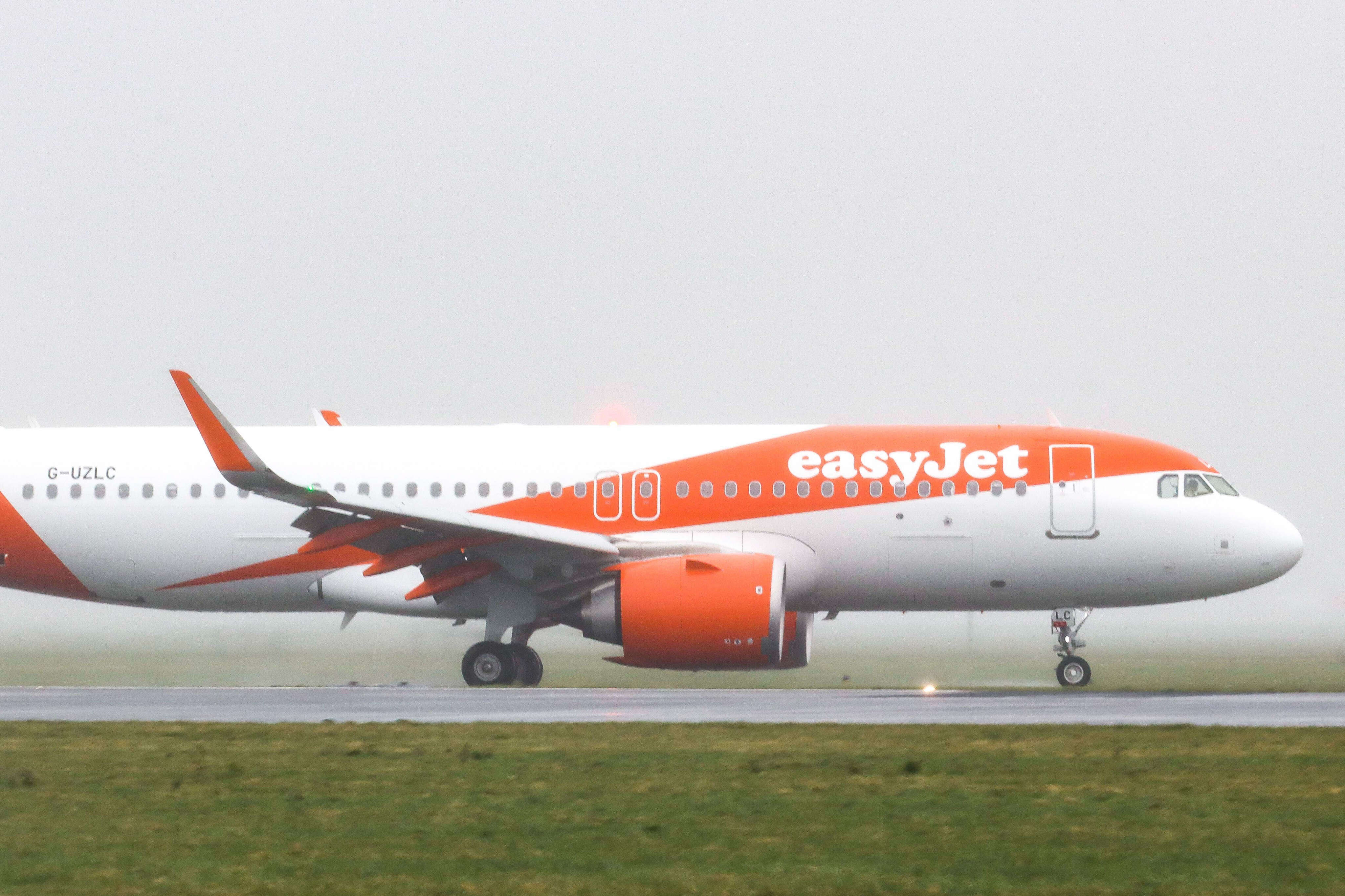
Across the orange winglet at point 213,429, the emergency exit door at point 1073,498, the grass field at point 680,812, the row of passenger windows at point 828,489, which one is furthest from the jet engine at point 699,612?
the grass field at point 680,812

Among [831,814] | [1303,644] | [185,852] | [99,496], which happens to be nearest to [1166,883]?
[831,814]

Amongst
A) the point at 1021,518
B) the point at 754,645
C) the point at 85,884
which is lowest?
the point at 85,884

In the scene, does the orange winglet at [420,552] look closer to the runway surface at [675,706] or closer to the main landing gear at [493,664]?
the main landing gear at [493,664]

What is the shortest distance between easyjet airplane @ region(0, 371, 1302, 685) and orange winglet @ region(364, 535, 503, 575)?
1.3 inches

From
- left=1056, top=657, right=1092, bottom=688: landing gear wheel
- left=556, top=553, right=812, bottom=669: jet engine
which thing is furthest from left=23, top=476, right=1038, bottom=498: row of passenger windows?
left=1056, top=657, right=1092, bottom=688: landing gear wheel

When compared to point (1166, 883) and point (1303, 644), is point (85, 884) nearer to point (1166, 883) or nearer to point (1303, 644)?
point (1166, 883)

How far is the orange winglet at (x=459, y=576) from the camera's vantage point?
23.9 metres

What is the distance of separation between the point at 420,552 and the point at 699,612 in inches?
160

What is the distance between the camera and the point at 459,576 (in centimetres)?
2392

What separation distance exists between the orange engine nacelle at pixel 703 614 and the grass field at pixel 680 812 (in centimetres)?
650

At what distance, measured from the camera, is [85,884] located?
8.59 metres

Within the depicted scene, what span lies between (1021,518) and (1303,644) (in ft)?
138

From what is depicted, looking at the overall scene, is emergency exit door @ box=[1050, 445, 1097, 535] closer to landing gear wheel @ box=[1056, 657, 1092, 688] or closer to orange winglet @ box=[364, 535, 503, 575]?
landing gear wheel @ box=[1056, 657, 1092, 688]

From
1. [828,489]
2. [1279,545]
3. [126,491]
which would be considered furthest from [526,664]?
[1279,545]
